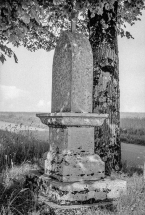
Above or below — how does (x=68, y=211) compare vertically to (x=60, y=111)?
below

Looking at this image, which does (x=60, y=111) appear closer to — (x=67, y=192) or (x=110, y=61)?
(x=67, y=192)

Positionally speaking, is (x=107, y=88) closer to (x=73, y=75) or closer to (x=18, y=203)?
(x=73, y=75)

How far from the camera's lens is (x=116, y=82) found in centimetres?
672

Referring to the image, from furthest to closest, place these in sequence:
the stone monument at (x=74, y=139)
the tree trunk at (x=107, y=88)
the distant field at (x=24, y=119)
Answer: the distant field at (x=24, y=119), the tree trunk at (x=107, y=88), the stone monument at (x=74, y=139)

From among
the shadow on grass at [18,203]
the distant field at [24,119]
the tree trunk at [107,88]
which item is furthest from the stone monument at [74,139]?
the distant field at [24,119]

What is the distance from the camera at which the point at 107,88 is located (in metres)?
6.59

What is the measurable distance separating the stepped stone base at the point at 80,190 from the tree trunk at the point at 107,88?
2173mm

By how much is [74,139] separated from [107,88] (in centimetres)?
255

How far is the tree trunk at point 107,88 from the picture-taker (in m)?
6.59

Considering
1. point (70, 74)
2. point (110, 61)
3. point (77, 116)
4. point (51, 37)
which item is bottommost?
point (77, 116)

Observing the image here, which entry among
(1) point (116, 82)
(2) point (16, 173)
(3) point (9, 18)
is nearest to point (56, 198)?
(2) point (16, 173)

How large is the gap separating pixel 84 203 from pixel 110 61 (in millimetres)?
3590

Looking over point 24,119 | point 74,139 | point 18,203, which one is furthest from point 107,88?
point 24,119

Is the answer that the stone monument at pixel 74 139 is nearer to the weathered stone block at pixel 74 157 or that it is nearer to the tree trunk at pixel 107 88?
the weathered stone block at pixel 74 157
